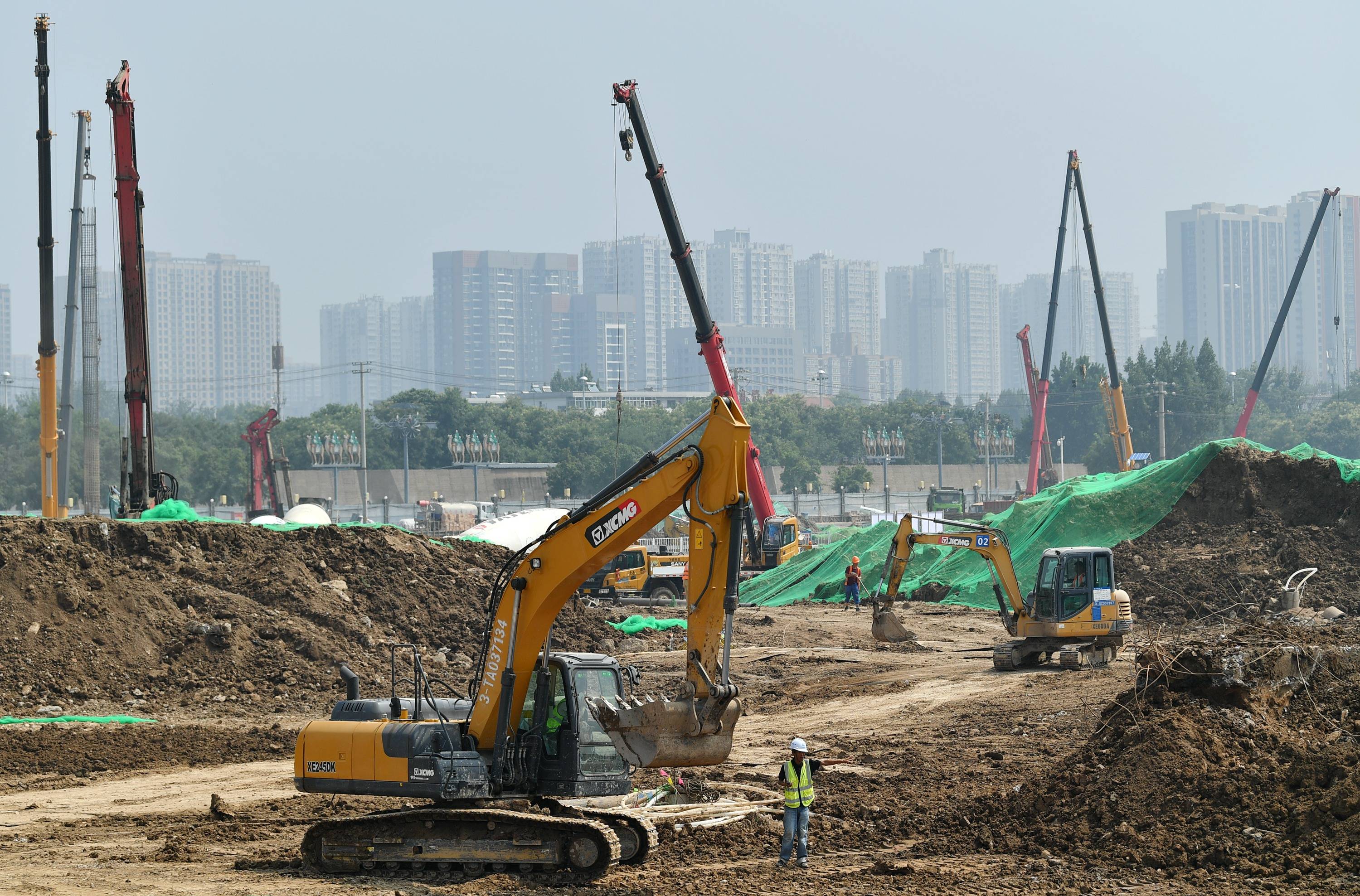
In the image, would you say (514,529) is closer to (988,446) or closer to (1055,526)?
(1055,526)

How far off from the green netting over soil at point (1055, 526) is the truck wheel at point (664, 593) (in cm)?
243

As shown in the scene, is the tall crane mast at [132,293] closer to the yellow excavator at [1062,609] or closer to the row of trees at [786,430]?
the yellow excavator at [1062,609]

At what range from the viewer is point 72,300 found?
44.5 m

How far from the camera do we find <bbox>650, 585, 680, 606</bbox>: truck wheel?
128 ft

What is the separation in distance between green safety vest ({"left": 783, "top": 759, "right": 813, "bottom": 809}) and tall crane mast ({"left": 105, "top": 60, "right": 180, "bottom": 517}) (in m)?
18.7

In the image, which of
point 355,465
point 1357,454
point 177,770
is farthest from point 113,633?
point 1357,454

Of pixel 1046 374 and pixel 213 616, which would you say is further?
pixel 1046 374

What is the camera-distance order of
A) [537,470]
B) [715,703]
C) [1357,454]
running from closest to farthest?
[715,703] < [537,470] < [1357,454]

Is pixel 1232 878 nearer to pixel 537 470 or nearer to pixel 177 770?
pixel 177 770

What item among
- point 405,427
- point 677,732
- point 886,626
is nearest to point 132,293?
point 886,626

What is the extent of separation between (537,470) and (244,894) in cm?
9911

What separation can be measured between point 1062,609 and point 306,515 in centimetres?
3547

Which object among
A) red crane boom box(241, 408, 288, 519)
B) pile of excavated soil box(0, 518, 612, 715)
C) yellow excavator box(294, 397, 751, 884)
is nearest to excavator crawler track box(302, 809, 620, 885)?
yellow excavator box(294, 397, 751, 884)

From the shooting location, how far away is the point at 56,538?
22.8m
